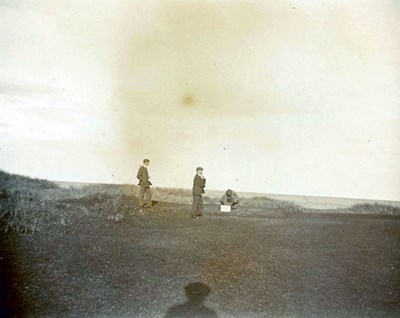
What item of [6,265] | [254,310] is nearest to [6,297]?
[6,265]

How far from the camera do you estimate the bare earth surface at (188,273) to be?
4645mm

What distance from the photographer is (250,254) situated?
7309 millimetres

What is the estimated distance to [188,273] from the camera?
5.86m

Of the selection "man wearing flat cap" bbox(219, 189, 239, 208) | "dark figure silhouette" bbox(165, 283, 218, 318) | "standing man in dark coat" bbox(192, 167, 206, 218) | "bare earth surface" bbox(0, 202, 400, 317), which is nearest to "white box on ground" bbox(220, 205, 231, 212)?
"man wearing flat cap" bbox(219, 189, 239, 208)

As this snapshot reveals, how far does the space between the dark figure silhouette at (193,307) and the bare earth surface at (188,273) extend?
1cm

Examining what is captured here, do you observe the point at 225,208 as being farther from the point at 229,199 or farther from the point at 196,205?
the point at 196,205

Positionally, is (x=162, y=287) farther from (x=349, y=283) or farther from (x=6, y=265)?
(x=349, y=283)

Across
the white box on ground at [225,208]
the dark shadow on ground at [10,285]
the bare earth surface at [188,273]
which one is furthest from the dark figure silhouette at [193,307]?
the white box on ground at [225,208]

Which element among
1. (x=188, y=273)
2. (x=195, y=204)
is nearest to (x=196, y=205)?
(x=195, y=204)

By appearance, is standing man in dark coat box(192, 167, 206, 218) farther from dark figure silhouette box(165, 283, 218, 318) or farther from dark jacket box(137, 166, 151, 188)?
dark figure silhouette box(165, 283, 218, 318)

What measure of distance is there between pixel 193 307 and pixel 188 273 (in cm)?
120

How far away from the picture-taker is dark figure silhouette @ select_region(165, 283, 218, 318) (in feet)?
14.7

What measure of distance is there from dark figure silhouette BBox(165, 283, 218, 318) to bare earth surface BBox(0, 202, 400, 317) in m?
0.01

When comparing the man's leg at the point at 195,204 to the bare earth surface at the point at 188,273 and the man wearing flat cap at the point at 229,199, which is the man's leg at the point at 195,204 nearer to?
the bare earth surface at the point at 188,273
